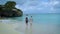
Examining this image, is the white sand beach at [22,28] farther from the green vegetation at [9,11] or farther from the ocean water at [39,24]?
the green vegetation at [9,11]

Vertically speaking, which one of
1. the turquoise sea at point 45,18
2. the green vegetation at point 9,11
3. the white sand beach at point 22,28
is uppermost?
the green vegetation at point 9,11

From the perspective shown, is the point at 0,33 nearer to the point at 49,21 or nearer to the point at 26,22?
the point at 26,22

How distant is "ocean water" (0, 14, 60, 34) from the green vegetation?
0.07 m

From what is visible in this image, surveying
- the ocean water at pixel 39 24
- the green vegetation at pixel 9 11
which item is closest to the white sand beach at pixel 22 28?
the ocean water at pixel 39 24

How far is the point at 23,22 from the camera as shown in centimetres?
188

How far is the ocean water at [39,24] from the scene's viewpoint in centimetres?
187

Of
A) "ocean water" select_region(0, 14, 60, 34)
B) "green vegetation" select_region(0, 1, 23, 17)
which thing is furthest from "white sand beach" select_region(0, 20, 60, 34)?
"green vegetation" select_region(0, 1, 23, 17)

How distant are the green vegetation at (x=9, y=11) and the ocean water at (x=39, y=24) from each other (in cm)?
7

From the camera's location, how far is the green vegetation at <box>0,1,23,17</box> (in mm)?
1906

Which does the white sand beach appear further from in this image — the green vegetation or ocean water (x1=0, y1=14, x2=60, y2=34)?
the green vegetation

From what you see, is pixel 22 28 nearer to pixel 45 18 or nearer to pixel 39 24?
pixel 39 24

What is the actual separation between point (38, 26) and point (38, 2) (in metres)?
0.39

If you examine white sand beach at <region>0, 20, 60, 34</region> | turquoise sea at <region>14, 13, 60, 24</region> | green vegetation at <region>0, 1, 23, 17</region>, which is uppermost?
green vegetation at <region>0, 1, 23, 17</region>

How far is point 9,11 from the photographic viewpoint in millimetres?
1934
